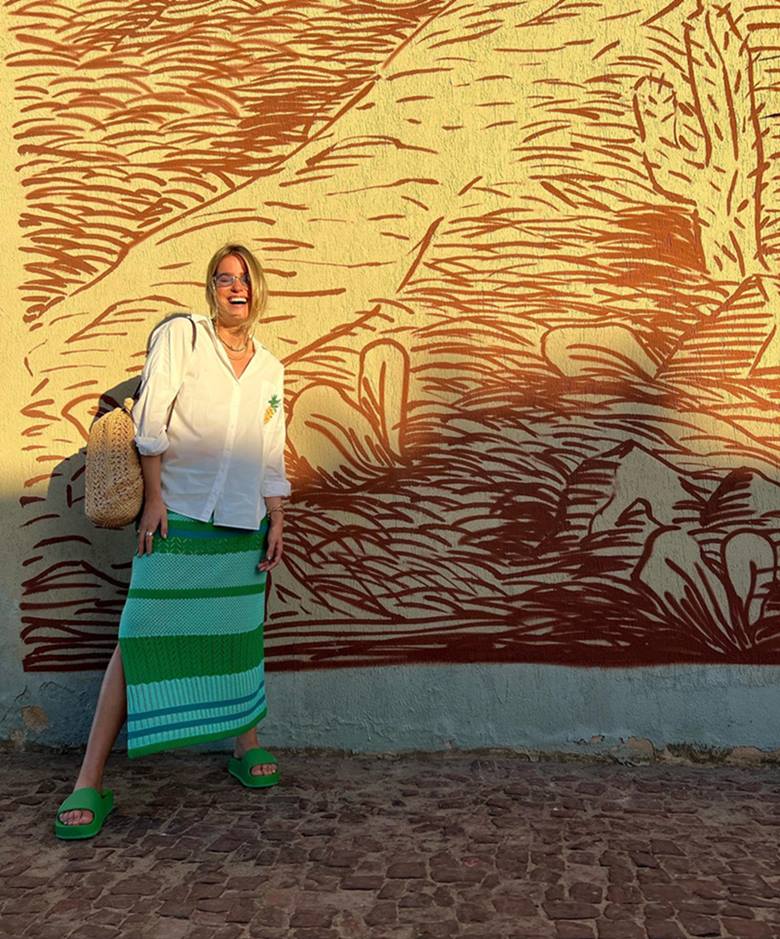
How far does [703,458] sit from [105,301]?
2.27 m

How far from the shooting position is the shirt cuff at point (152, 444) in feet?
9.92

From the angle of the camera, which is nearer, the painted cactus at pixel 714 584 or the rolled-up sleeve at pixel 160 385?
the rolled-up sleeve at pixel 160 385

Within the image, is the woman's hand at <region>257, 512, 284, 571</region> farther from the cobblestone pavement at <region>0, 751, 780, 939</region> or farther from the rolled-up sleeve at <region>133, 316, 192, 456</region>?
the cobblestone pavement at <region>0, 751, 780, 939</region>

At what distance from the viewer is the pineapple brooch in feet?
10.8

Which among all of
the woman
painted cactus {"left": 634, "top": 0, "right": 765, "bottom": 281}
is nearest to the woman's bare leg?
the woman

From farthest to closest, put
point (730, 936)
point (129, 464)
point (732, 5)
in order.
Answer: point (732, 5) < point (129, 464) < point (730, 936)

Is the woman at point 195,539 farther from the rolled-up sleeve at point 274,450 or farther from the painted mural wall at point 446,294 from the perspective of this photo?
the painted mural wall at point 446,294

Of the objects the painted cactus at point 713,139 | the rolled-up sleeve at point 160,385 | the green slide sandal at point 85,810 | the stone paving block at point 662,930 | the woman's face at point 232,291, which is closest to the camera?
the stone paving block at point 662,930

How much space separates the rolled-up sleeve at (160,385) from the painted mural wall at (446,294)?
0.61 m

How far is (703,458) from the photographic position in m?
3.60

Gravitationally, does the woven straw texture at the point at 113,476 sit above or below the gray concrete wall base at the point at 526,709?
above

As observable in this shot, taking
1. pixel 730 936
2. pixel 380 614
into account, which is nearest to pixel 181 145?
pixel 380 614

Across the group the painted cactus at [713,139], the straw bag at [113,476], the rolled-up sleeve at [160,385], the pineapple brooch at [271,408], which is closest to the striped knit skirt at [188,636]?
Result: the straw bag at [113,476]

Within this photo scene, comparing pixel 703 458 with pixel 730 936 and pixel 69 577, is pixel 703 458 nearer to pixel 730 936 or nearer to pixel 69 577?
pixel 730 936
